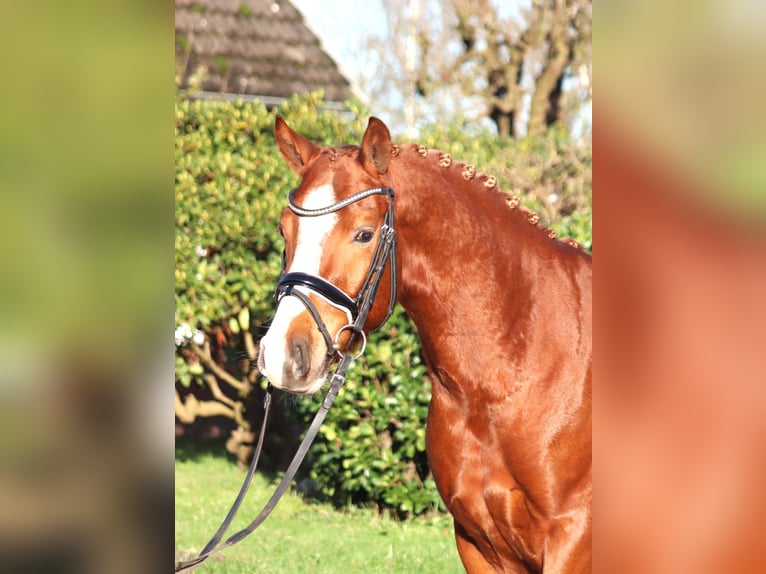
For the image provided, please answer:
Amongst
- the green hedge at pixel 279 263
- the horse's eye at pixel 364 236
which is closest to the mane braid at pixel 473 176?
the horse's eye at pixel 364 236

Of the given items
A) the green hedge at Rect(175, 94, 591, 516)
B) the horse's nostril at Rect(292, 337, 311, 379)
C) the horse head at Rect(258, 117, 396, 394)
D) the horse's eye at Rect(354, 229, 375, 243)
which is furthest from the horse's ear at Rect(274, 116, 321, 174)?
the green hedge at Rect(175, 94, 591, 516)

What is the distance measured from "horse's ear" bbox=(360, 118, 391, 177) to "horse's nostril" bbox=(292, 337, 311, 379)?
63 centimetres

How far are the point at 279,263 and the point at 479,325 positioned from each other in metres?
3.22

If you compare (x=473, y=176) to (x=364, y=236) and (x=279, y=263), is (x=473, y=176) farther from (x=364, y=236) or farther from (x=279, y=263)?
(x=279, y=263)

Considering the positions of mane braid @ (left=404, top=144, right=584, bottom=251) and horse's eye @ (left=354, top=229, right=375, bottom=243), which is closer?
horse's eye @ (left=354, top=229, right=375, bottom=243)

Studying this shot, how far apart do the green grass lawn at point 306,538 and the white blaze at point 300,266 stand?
276 centimetres

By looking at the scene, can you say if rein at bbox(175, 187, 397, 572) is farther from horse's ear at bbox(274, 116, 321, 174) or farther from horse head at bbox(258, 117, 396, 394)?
horse's ear at bbox(274, 116, 321, 174)

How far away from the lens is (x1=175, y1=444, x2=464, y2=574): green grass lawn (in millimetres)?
4945

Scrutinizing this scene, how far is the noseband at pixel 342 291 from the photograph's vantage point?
248 cm

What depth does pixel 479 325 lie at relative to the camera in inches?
108
